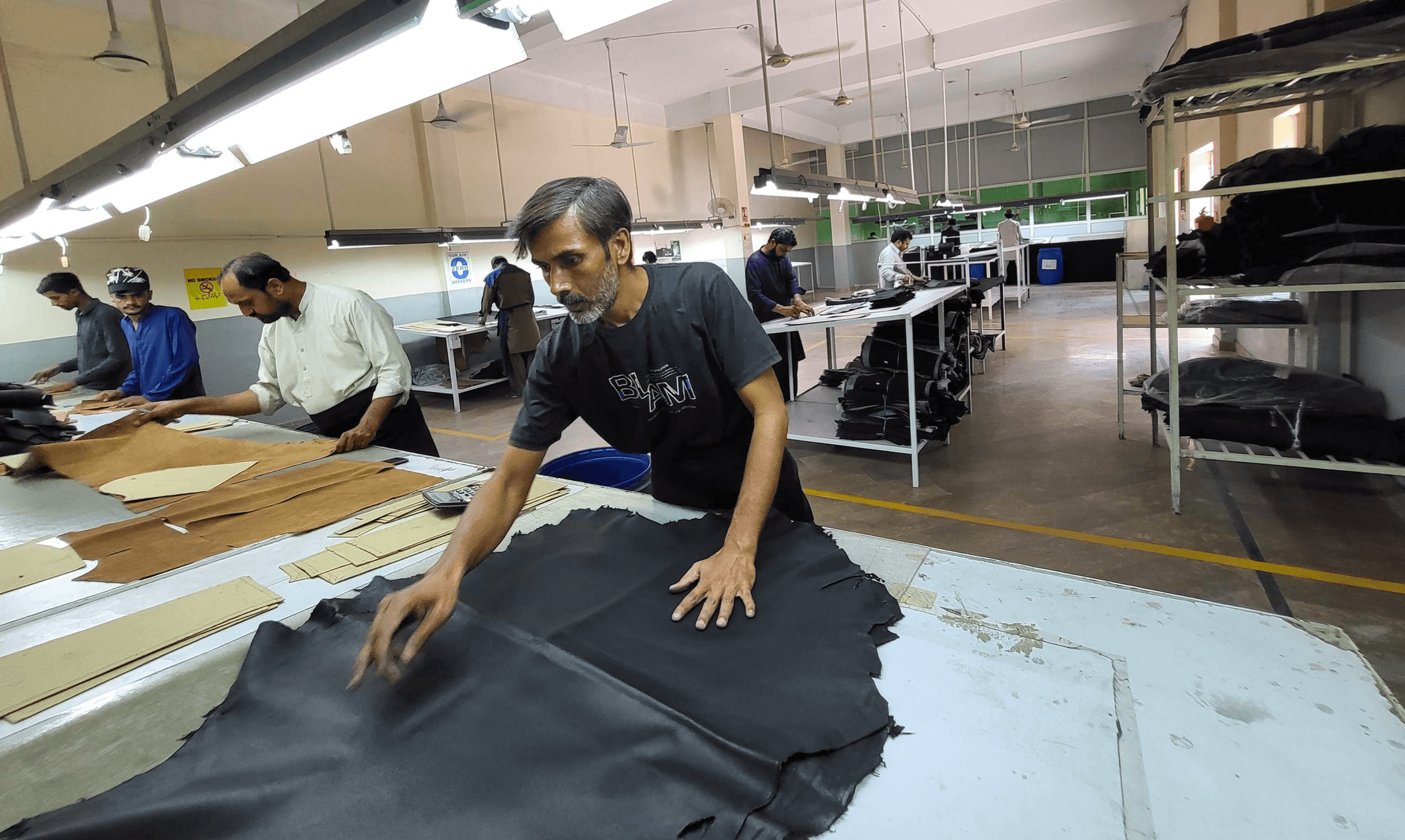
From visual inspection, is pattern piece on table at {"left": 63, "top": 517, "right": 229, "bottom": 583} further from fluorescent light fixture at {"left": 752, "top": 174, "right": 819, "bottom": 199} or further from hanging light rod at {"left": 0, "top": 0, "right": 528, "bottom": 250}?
fluorescent light fixture at {"left": 752, "top": 174, "right": 819, "bottom": 199}

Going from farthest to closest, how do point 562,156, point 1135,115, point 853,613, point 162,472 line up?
point 1135,115 → point 562,156 → point 162,472 → point 853,613

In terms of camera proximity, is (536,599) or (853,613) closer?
(853,613)

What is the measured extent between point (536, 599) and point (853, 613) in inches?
20.7

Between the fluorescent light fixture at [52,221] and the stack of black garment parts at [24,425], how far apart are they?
748mm

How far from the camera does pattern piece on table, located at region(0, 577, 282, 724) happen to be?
1049 millimetres

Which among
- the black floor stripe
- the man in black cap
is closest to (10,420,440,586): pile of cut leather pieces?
the man in black cap

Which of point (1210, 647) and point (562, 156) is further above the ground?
point (562, 156)

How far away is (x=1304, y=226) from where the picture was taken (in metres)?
3.12

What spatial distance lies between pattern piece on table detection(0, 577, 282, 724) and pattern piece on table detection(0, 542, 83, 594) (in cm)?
46

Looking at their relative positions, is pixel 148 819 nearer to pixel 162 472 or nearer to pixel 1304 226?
pixel 162 472

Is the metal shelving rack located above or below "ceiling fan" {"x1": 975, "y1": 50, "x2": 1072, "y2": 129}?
below

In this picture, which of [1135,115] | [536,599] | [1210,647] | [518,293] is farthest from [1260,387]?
[1135,115]

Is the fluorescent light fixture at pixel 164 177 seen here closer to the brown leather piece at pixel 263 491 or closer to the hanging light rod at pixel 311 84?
the hanging light rod at pixel 311 84

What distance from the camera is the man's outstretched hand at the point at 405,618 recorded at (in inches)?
37.4
